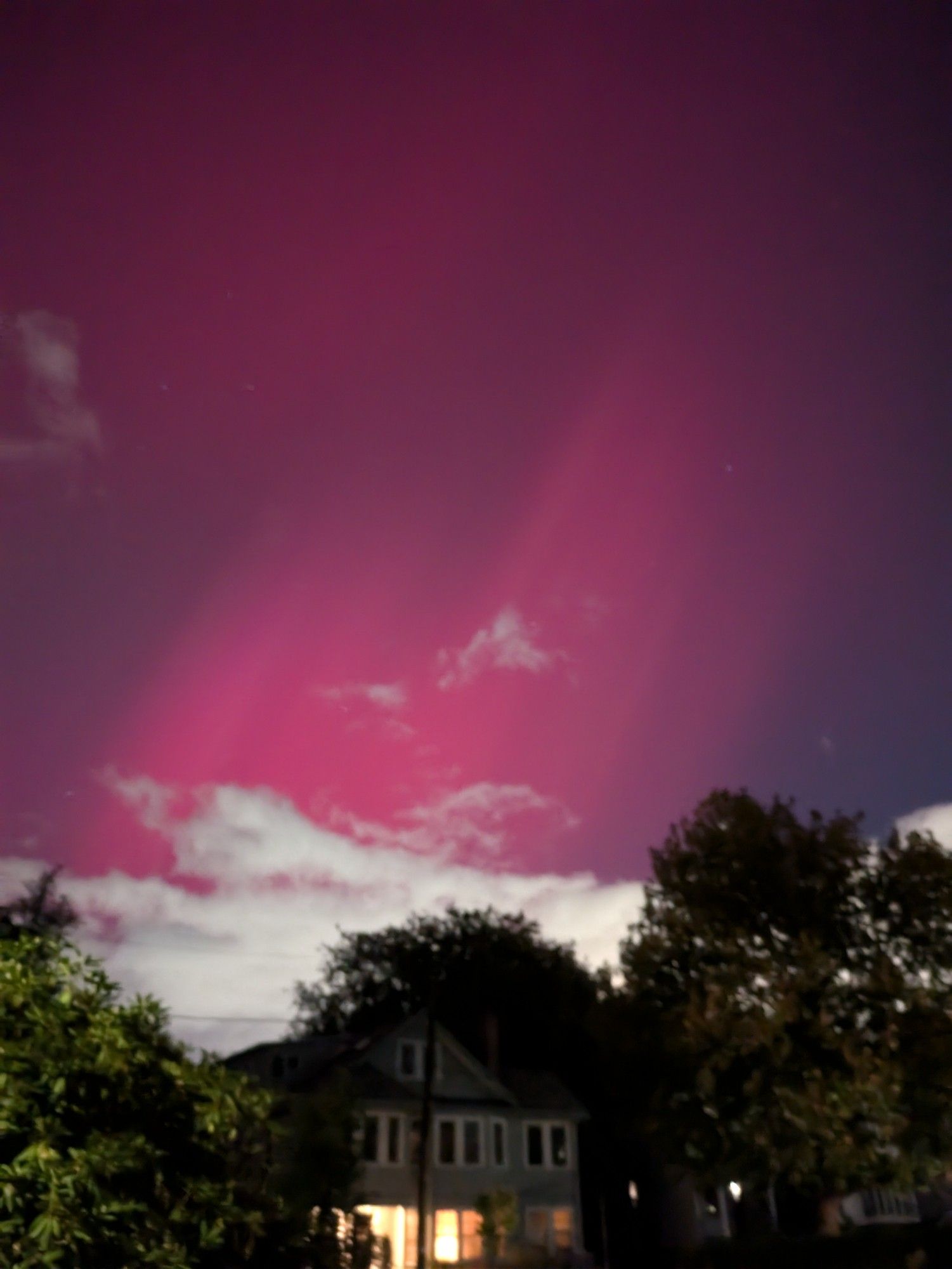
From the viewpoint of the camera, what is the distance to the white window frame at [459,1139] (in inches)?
1722

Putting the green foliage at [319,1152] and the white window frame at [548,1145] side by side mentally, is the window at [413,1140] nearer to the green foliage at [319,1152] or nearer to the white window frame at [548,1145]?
the white window frame at [548,1145]

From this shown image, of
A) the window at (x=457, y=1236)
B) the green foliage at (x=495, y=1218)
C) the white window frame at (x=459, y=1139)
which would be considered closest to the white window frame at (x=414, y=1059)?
the white window frame at (x=459, y=1139)

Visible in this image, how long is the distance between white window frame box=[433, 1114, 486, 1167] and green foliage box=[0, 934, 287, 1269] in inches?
1343

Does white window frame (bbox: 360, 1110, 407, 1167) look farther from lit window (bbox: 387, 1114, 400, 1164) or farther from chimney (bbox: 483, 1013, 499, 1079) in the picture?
chimney (bbox: 483, 1013, 499, 1079)

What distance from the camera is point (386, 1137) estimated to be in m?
42.8

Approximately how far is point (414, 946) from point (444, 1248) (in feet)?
112

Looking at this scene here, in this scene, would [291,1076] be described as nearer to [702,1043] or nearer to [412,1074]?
[412,1074]

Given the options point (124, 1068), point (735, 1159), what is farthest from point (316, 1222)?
point (735, 1159)

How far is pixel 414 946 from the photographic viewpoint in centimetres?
7556

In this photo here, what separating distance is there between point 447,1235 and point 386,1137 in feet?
15.2

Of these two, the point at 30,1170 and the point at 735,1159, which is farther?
the point at 735,1159

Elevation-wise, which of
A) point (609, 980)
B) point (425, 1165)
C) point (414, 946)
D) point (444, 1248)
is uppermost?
point (414, 946)

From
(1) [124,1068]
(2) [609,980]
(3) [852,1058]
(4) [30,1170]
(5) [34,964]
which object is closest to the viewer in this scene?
(4) [30,1170]

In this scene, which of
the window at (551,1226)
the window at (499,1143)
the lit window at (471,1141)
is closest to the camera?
the window at (551,1226)
